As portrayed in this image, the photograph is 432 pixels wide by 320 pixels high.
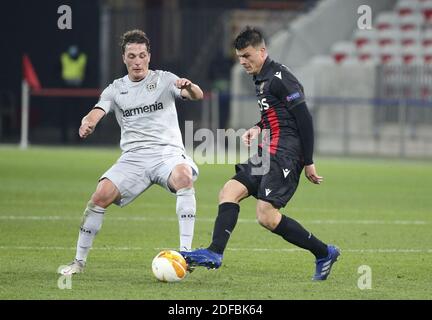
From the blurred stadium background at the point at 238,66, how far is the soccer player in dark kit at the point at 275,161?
19731 mm

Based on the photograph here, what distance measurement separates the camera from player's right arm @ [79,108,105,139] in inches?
376

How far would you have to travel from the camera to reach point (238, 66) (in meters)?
32.6

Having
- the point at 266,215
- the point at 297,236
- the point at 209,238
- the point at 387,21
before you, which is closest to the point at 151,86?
the point at 266,215

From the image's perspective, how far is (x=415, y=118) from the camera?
29.2 metres

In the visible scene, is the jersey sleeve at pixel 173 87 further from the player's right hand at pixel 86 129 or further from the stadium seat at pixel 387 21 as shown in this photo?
the stadium seat at pixel 387 21

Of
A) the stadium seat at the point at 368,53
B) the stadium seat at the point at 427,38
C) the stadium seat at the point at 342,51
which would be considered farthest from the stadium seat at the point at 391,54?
the stadium seat at the point at 342,51

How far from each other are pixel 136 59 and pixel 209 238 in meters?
3.34

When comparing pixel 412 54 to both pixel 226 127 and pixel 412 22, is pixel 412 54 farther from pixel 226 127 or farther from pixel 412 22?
pixel 226 127

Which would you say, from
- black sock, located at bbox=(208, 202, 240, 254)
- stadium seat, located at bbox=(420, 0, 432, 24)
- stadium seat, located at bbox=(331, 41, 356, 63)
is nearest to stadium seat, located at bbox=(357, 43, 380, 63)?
stadium seat, located at bbox=(331, 41, 356, 63)

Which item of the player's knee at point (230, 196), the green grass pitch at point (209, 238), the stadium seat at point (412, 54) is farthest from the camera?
the stadium seat at point (412, 54)

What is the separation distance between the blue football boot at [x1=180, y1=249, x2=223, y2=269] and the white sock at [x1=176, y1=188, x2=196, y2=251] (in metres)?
0.41

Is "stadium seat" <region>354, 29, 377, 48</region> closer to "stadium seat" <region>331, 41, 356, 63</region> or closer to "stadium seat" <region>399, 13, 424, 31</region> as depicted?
"stadium seat" <region>331, 41, 356, 63</region>

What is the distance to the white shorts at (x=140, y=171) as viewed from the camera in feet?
33.3
